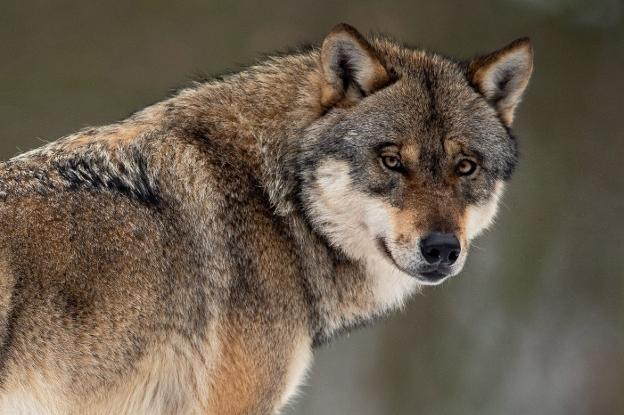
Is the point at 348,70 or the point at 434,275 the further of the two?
the point at 348,70

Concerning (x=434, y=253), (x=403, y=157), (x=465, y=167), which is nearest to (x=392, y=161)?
(x=403, y=157)

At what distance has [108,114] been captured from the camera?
37.5 feet

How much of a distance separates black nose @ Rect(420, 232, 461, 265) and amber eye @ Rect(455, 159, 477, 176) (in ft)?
1.20

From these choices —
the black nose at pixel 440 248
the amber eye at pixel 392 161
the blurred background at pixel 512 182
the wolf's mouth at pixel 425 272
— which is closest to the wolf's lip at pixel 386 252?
the wolf's mouth at pixel 425 272

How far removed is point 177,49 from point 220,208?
752 cm

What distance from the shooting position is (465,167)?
4688 millimetres

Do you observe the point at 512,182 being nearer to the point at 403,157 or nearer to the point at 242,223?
the point at 403,157

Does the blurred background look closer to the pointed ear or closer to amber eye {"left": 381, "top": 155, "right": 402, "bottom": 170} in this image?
the pointed ear

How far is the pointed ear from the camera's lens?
4.89m

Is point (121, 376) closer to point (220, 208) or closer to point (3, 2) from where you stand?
point (220, 208)

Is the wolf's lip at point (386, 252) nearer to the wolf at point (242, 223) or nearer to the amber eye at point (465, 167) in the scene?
the wolf at point (242, 223)

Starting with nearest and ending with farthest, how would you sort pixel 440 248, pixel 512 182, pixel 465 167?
pixel 440 248, pixel 465 167, pixel 512 182

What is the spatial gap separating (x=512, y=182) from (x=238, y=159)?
289 inches

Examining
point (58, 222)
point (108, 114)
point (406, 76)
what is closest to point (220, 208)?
point (58, 222)
